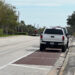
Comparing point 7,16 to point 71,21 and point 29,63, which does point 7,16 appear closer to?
point 71,21

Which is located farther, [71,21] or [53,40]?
[71,21]

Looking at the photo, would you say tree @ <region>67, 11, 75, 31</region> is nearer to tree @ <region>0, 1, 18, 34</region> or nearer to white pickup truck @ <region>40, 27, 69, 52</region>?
tree @ <region>0, 1, 18, 34</region>

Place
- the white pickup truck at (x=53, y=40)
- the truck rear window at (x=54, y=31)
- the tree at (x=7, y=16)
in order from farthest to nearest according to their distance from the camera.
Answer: the tree at (x=7, y=16), the truck rear window at (x=54, y=31), the white pickup truck at (x=53, y=40)

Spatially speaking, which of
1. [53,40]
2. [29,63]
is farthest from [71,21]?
[29,63]

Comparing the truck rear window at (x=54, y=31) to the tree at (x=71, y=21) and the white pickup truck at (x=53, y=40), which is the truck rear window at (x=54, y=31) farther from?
the tree at (x=71, y=21)

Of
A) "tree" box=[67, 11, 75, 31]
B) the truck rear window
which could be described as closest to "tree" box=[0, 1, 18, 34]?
"tree" box=[67, 11, 75, 31]

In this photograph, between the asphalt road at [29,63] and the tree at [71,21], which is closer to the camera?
the asphalt road at [29,63]

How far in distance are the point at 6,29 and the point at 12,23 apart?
5.19 metres

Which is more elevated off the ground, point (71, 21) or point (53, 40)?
point (71, 21)

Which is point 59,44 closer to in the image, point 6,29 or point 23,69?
point 23,69

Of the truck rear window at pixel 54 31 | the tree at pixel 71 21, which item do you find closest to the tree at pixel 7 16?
the tree at pixel 71 21

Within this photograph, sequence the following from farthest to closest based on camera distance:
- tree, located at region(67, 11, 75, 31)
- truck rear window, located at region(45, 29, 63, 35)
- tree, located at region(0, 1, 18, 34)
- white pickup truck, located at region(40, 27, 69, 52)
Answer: tree, located at region(0, 1, 18, 34), tree, located at region(67, 11, 75, 31), truck rear window, located at region(45, 29, 63, 35), white pickup truck, located at region(40, 27, 69, 52)

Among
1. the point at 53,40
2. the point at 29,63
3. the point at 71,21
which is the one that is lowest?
the point at 29,63

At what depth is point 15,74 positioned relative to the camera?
43.7 ft
